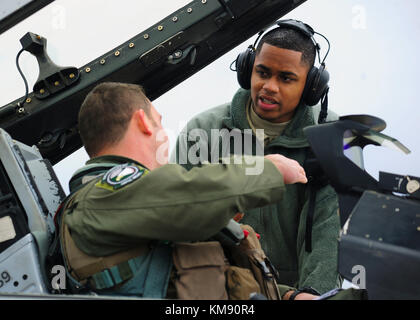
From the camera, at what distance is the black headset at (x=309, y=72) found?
7.53ft

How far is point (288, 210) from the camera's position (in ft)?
7.41

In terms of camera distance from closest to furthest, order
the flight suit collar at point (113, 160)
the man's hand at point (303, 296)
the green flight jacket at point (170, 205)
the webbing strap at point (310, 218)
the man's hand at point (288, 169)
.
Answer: the green flight jacket at point (170, 205)
the man's hand at point (288, 169)
the flight suit collar at point (113, 160)
the man's hand at point (303, 296)
the webbing strap at point (310, 218)

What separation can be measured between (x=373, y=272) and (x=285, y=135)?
45.1 inches

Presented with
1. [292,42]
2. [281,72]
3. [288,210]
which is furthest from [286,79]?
[288,210]

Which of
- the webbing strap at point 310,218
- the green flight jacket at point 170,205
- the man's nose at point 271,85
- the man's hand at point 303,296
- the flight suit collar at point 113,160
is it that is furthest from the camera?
the man's nose at point 271,85

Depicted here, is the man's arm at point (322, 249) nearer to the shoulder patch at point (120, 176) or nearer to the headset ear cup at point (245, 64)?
the headset ear cup at point (245, 64)

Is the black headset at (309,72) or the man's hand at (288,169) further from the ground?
the black headset at (309,72)

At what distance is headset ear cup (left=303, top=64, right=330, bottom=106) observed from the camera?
2289 millimetres

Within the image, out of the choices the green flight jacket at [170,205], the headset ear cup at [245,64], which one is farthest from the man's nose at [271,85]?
the green flight jacket at [170,205]

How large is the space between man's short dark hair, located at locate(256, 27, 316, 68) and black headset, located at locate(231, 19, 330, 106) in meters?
0.02

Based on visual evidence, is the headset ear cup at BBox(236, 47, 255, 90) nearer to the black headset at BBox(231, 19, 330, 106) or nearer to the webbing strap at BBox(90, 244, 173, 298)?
the black headset at BBox(231, 19, 330, 106)
